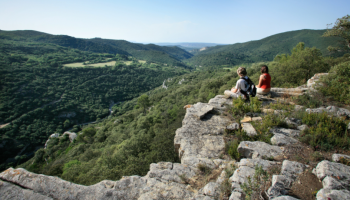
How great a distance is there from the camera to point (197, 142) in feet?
22.7

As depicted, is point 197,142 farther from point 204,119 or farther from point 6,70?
point 6,70

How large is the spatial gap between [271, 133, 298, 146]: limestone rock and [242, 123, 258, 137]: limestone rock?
2.28 feet

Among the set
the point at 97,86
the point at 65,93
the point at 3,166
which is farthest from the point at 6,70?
the point at 3,166

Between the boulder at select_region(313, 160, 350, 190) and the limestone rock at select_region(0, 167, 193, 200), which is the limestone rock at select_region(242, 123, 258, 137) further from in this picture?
the limestone rock at select_region(0, 167, 193, 200)

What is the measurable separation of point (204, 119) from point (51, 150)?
183 feet

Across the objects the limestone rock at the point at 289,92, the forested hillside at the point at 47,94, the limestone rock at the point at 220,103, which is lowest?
the forested hillside at the point at 47,94

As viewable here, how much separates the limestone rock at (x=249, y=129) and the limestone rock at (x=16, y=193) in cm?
721

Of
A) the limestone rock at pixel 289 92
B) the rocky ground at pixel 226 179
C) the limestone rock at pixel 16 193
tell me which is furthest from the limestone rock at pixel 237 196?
the limestone rock at pixel 289 92

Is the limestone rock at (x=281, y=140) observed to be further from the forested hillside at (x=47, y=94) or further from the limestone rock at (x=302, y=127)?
the forested hillside at (x=47, y=94)

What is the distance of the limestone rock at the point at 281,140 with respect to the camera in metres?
5.35

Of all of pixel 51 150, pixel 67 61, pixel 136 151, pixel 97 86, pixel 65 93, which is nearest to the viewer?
pixel 136 151

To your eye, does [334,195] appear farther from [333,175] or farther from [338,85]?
[338,85]

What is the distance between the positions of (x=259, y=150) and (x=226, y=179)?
1879 millimetres

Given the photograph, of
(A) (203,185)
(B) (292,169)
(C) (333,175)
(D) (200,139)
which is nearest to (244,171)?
(B) (292,169)
